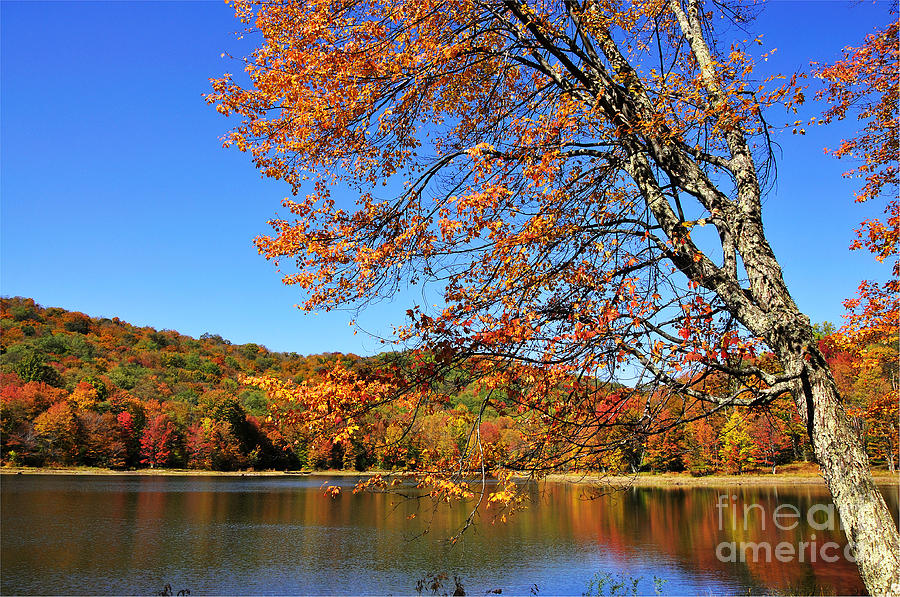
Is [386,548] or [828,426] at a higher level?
[828,426]

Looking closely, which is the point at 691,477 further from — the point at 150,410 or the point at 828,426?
the point at 828,426

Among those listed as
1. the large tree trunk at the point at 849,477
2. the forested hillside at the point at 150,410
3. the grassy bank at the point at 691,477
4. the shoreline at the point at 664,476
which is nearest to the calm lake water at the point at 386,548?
the forested hillside at the point at 150,410

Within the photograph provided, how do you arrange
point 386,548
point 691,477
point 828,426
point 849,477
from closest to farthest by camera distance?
point 849,477 → point 828,426 → point 386,548 → point 691,477

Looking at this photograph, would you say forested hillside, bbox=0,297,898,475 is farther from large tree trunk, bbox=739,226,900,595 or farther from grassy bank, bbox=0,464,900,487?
large tree trunk, bbox=739,226,900,595

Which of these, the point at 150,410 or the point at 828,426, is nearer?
the point at 828,426

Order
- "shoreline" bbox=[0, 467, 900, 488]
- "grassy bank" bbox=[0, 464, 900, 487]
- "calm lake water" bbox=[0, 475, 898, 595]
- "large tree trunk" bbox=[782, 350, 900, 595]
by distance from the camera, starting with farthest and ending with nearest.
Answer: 1. "grassy bank" bbox=[0, 464, 900, 487]
2. "shoreline" bbox=[0, 467, 900, 488]
3. "calm lake water" bbox=[0, 475, 898, 595]
4. "large tree trunk" bbox=[782, 350, 900, 595]

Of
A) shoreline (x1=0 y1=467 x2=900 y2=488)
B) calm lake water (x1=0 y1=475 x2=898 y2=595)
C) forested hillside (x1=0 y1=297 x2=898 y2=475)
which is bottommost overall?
shoreline (x1=0 y1=467 x2=900 y2=488)

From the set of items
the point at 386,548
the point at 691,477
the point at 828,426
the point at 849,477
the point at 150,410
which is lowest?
the point at 691,477

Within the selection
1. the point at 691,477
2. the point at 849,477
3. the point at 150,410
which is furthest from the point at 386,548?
the point at 150,410

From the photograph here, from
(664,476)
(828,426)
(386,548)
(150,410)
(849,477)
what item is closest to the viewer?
(849,477)

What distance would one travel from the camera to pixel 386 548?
84.0 ft

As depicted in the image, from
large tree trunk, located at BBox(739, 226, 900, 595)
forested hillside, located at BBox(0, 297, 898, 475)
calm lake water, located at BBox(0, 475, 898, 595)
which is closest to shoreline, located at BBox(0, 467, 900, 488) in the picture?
forested hillside, located at BBox(0, 297, 898, 475)

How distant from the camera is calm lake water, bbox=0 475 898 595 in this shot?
18.9 meters

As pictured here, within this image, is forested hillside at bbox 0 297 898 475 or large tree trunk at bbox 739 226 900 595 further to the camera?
forested hillside at bbox 0 297 898 475
